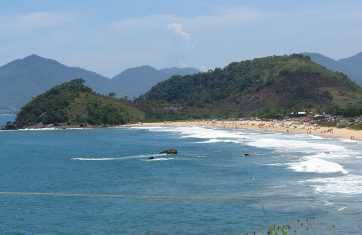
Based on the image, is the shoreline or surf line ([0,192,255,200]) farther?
the shoreline

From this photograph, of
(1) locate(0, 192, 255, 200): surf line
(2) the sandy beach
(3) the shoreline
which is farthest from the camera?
(3) the shoreline

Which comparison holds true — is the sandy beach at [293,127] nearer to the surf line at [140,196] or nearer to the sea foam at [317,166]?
the sea foam at [317,166]

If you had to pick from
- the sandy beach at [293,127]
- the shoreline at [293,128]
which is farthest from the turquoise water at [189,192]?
the shoreline at [293,128]

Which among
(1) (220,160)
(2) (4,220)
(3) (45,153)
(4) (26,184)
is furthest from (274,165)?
(3) (45,153)

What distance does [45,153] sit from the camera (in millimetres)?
113812

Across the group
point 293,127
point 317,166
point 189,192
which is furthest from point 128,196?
point 293,127

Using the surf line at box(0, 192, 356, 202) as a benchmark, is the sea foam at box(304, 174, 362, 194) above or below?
above

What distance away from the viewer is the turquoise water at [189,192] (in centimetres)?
4412

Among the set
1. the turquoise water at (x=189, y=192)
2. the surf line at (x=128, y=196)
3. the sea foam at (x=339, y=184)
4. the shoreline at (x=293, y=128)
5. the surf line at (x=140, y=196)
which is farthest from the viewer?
the shoreline at (x=293, y=128)

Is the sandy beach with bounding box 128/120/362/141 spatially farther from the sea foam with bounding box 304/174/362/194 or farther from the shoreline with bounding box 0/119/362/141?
the sea foam with bounding box 304/174/362/194

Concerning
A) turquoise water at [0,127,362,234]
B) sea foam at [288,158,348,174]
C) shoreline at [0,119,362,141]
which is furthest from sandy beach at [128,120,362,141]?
sea foam at [288,158,348,174]

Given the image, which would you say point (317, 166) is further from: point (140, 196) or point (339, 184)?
point (140, 196)

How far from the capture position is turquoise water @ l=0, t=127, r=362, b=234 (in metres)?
44.1

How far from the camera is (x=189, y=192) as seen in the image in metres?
57.5
